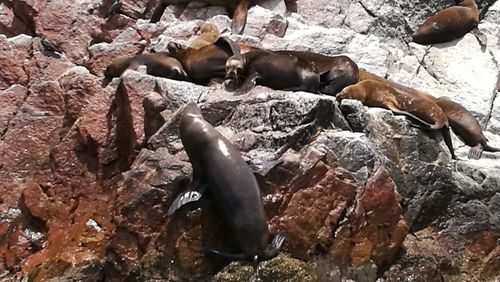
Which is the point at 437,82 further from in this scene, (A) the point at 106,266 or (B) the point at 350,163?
(A) the point at 106,266

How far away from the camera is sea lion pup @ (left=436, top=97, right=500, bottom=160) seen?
8.36m

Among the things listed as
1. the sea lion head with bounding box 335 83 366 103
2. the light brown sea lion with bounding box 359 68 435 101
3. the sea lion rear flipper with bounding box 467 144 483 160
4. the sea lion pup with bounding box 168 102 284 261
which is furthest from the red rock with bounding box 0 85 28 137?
the sea lion rear flipper with bounding box 467 144 483 160

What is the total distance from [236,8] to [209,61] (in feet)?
7.31

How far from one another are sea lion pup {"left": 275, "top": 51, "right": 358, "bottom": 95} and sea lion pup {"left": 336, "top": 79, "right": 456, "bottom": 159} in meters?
0.16

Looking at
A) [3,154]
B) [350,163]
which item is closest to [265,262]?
[350,163]

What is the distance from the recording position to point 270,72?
757cm

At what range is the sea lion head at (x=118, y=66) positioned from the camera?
8250 mm

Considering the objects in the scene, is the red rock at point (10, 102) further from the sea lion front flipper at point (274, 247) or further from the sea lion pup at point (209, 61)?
the sea lion front flipper at point (274, 247)

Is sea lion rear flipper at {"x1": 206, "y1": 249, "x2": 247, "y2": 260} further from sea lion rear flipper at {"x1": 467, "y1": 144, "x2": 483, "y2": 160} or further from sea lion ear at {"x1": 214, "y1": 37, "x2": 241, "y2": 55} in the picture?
sea lion rear flipper at {"x1": 467, "y1": 144, "x2": 483, "y2": 160}

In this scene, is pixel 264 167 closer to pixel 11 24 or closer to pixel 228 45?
pixel 228 45

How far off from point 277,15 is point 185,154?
142 inches

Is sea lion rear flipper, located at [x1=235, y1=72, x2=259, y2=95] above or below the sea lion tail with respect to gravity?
above

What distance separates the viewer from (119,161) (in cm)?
754

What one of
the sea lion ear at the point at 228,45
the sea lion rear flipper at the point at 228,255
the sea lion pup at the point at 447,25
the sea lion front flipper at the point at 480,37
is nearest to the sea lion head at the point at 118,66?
the sea lion ear at the point at 228,45
